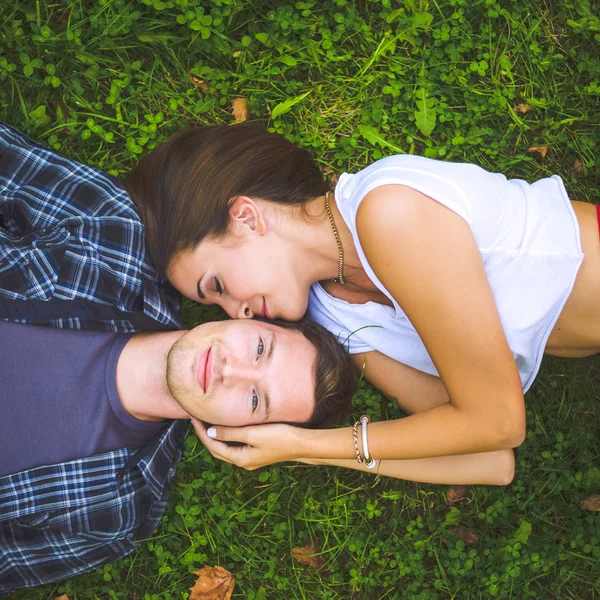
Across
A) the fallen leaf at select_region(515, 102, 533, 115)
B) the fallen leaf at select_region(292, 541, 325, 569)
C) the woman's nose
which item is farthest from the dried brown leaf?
the fallen leaf at select_region(515, 102, 533, 115)

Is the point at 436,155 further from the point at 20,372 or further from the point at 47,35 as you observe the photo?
the point at 20,372

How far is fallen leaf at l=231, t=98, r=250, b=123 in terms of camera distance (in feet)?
14.2

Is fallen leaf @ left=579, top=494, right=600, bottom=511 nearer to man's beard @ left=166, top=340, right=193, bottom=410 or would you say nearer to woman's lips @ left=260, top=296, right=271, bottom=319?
woman's lips @ left=260, top=296, right=271, bottom=319

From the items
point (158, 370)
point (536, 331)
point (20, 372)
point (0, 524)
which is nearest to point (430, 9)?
point (536, 331)

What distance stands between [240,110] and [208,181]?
4.19 feet

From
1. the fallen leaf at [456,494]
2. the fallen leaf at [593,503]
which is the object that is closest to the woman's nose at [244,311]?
the fallen leaf at [456,494]

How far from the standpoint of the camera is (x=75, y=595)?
4.15 metres

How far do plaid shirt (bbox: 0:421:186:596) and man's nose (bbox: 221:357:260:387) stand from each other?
2.94ft

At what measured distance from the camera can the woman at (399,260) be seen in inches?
111

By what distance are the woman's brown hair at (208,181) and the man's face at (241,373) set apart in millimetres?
517

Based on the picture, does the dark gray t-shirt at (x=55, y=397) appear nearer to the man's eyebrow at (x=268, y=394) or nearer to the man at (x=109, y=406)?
the man at (x=109, y=406)

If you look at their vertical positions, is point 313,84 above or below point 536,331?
above

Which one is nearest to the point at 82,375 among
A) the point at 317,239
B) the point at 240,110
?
the point at 317,239

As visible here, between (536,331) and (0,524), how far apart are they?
11.2 ft
